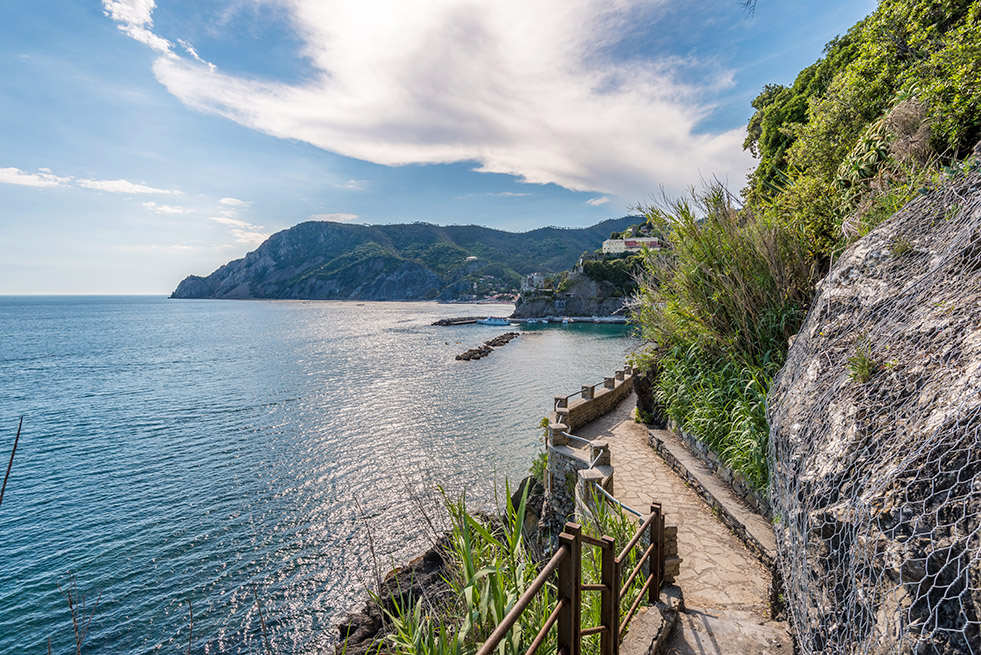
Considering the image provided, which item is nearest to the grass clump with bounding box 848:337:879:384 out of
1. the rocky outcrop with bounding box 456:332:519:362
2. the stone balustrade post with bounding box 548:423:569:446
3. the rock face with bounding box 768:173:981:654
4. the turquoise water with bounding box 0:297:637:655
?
the rock face with bounding box 768:173:981:654

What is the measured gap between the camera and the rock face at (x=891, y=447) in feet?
7.24

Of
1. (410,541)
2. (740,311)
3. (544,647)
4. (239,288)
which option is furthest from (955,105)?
(239,288)

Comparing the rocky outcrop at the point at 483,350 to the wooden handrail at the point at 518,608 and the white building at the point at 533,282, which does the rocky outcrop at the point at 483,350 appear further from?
the white building at the point at 533,282

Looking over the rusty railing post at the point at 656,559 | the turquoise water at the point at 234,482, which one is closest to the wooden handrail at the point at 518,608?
the rusty railing post at the point at 656,559

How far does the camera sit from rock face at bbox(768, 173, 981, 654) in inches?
86.9

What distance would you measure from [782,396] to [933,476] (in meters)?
2.43

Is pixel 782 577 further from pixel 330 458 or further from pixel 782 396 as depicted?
pixel 330 458

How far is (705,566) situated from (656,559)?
1816 millimetres

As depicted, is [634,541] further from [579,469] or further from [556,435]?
[556,435]

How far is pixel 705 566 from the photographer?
17.8 ft

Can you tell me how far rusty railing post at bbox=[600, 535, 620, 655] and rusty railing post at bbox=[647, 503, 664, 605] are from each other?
1.10 m

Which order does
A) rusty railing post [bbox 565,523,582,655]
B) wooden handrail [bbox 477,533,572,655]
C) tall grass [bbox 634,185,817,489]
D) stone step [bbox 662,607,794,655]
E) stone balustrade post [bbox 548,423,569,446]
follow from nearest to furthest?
wooden handrail [bbox 477,533,572,655] → rusty railing post [bbox 565,523,582,655] → stone step [bbox 662,607,794,655] → tall grass [bbox 634,185,817,489] → stone balustrade post [bbox 548,423,569,446]

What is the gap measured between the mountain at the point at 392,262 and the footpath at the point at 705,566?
12811cm

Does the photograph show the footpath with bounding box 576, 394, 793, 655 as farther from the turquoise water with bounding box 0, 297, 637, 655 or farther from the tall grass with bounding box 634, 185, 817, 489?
the turquoise water with bounding box 0, 297, 637, 655
